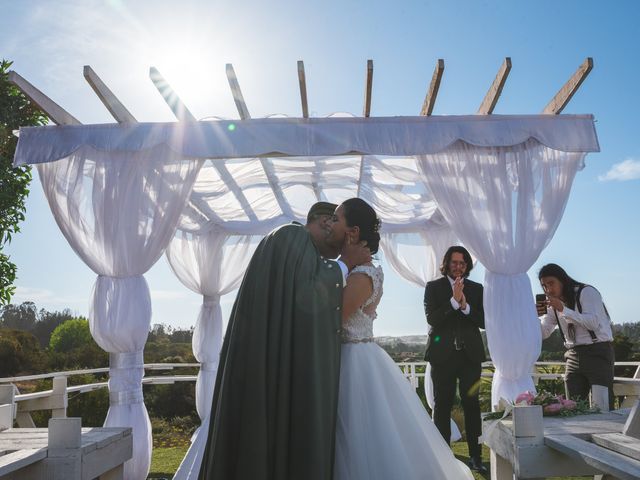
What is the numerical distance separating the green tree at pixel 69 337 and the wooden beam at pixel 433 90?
333 inches

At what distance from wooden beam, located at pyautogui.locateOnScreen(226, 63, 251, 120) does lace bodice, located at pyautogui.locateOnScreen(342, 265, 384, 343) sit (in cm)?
203

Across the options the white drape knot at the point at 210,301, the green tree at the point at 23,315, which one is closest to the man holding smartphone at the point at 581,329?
the white drape knot at the point at 210,301

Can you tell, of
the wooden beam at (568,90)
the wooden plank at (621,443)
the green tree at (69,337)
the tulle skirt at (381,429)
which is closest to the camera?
the wooden plank at (621,443)

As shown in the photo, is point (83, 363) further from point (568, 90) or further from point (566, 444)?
point (566, 444)

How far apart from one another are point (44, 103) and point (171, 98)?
0.91 metres

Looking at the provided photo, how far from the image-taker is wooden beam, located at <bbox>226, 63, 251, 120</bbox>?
12.2 feet

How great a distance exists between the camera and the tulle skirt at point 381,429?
1979 millimetres

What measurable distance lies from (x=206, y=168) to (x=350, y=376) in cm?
347

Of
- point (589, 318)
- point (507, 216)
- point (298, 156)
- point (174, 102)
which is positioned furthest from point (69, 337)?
point (589, 318)

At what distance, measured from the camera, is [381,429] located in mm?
2062

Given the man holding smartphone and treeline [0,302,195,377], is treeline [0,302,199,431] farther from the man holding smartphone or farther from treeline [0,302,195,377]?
the man holding smartphone

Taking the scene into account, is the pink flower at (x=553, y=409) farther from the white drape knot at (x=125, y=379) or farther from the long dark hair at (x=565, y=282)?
the white drape knot at (x=125, y=379)

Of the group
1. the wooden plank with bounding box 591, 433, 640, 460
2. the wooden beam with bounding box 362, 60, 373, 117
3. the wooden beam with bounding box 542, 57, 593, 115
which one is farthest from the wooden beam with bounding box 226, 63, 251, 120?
the wooden plank with bounding box 591, 433, 640, 460

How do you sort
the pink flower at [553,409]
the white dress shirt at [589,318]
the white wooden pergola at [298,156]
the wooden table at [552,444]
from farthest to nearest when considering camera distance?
the white wooden pergola at [298,156] < the white dress shirt at [589,318] < the pink flower at [553,409] < the wooden table at [552,444]
